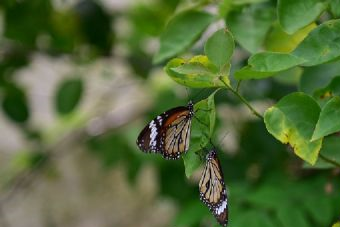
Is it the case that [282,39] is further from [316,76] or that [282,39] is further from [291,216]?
[291,216]

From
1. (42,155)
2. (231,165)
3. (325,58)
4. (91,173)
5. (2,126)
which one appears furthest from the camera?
→ (2,126)

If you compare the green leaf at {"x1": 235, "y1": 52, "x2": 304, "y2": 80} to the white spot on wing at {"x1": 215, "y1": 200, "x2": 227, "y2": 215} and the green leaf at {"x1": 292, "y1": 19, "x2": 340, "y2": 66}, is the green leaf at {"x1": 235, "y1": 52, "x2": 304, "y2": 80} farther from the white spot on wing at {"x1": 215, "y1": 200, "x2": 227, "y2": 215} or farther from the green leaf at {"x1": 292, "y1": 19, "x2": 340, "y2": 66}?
the white spot on wing at {"x1": 215, "y1": 200, "x2": 227, "y2": 215}

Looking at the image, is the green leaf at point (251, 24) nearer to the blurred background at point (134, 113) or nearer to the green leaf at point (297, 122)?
the blurred background at point (134, 113)

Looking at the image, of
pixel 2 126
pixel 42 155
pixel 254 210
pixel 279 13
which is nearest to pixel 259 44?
pixel 279 13

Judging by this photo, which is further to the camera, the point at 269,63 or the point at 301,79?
the point at 301,79

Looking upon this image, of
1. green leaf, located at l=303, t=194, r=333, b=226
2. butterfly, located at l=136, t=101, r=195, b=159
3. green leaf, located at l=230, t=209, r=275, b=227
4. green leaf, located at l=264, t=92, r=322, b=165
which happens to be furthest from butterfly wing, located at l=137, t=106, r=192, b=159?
green leaf, located at l=303, t=194, r=333, b=226

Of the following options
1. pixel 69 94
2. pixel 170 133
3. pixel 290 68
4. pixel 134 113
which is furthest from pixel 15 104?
pixel 290 68

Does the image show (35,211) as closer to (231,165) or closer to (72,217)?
(72,217)
